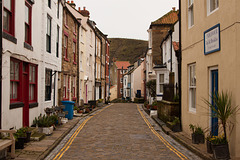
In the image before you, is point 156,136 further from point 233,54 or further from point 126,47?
point 126,47

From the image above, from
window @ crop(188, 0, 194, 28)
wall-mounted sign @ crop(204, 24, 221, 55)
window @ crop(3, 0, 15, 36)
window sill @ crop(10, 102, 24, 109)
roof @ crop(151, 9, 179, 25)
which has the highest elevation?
roof @ crop(151, 9, 179, 25)

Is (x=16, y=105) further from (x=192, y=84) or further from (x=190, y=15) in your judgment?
(x=190, y=15)

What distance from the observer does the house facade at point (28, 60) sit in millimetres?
8758

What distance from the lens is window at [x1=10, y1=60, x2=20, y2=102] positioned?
30.7ft

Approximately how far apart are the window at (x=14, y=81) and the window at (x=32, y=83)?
5.32ft

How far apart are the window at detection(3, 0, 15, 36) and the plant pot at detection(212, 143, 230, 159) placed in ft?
23.7

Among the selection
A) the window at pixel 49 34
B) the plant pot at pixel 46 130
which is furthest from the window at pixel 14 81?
the window at pixel 49 34

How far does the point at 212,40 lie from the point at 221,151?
11.1 ft

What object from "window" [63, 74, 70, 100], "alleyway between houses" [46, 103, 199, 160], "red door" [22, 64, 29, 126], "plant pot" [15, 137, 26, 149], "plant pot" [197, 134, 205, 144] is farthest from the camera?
"window" [63, 74, 70, 100]

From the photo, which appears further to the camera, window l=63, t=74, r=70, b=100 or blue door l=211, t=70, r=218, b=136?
window l=63, t=74, r=70, b=100

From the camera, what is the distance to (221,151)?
264 inches

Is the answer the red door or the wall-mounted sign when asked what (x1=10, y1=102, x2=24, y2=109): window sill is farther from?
the wall-mounted sign

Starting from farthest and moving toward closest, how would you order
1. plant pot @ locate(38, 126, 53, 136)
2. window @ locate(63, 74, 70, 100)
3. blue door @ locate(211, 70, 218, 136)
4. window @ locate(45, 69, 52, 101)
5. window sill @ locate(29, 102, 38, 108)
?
1. window @ locate(63, 74, 70, 100)
2. window @ locate(45, 69, 52, 101)
3. window sill @ locate(29, 102, 38, 108)
4. plant pot @ locate(38, 126, 53, 136)
5. blue door @ locate(211, 70, 218, 136)

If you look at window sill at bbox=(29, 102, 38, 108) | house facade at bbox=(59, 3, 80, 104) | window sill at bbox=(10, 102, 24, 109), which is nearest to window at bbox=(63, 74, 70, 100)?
house facade at bbox=(59, 3, 80, 104)
